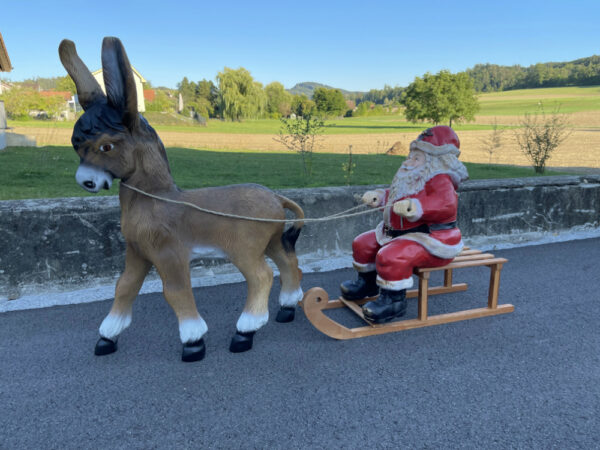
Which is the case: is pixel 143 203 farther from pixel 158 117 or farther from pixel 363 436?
pixel 158 117

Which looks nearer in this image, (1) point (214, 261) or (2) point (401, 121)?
(1) point (214, 261)

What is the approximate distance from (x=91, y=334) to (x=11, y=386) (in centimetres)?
59

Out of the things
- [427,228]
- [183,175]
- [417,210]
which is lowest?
[183,175]

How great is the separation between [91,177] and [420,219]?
2.03 metres

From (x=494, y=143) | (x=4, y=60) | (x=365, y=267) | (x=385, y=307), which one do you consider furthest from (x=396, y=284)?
(x=494, y=143)

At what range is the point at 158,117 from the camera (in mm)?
38906

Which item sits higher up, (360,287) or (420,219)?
(420,219)

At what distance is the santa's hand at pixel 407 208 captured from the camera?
271 centimetres

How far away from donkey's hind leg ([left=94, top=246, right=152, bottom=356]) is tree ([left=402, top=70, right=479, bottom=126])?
33.5m

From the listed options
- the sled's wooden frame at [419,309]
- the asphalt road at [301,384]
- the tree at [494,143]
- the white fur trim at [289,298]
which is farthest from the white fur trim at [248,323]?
the tree at [494,143]

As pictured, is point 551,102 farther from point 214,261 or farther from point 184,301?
point 184,301

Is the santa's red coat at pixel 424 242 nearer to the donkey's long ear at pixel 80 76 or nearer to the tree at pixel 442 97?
the donkey's long ear at pixel 80 76

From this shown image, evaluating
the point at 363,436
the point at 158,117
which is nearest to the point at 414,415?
the point at 363,436

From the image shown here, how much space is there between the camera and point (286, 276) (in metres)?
2.97
